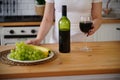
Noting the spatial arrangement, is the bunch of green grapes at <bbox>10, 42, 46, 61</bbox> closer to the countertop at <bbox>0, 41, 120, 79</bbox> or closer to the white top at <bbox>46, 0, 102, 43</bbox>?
the countertop at <bbox>0, 41, 120, 79</bbox>

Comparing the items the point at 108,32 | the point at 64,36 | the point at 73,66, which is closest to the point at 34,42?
the point at 64,36

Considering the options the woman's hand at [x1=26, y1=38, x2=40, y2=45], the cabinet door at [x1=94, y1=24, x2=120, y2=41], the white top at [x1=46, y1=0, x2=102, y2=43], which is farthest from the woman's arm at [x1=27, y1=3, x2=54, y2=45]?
the cabinet door at [x1=94, y1=24, x2=120, y2=41]

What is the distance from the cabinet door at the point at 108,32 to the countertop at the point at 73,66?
4.64 ft

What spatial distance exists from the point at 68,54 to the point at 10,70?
1.12ft

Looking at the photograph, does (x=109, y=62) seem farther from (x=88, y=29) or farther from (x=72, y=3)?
(x=72, y=3)

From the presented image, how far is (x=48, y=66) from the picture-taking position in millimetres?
1126

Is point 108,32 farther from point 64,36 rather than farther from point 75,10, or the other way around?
point 64,36

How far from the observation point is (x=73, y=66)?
1118mm

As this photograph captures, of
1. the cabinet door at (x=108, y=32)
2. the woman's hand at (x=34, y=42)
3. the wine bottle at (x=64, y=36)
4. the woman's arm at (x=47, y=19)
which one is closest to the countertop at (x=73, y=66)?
the wine bottle at (x=64, y=36)

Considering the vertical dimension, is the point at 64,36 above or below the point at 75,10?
below

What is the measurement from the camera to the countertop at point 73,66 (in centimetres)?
106

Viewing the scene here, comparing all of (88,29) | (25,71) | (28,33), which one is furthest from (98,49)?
(28,33)

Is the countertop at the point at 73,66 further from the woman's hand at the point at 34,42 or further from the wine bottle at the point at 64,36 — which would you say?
the woman's hand at the point at 34,42

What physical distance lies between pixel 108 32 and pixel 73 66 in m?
1.71
